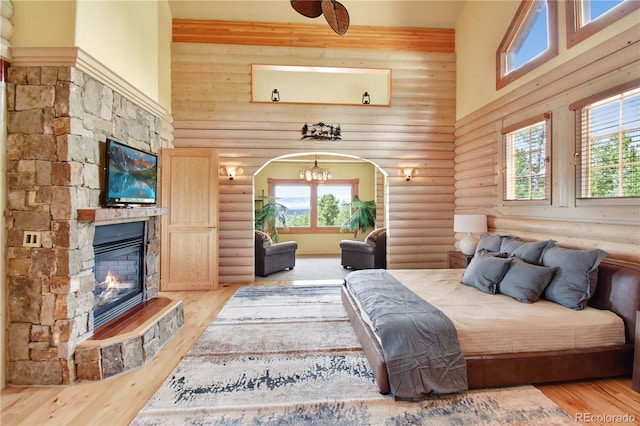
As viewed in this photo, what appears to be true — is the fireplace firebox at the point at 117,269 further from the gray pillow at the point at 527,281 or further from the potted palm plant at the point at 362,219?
the potted palm plant at the point at 362,219

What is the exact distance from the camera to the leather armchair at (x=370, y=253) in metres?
6.13

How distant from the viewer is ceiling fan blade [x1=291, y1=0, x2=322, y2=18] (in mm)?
2795

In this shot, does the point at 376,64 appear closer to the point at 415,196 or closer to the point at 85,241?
the point at 415,196

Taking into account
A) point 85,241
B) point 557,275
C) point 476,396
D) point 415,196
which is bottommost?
point 476,396

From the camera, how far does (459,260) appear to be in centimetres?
466

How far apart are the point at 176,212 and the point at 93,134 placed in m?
2.27

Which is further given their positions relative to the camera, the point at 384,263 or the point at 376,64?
the point at 384,263

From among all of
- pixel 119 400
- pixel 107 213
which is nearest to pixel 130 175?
pixel 107 213

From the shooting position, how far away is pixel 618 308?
2363mm

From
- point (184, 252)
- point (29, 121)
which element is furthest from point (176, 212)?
point (29, 121)

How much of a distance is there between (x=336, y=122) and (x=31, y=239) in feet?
14.5

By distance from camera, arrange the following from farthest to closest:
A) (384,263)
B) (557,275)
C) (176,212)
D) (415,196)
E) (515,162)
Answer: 1. (384,263)
2. (415,196)
3. (176,212)
4. (515,162)
5. (557,275)

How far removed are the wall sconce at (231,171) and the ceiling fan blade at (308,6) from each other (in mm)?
2942

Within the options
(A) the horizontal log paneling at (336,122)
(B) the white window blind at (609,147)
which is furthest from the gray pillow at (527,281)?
(A) the horizontal log paneling at (336,122)
